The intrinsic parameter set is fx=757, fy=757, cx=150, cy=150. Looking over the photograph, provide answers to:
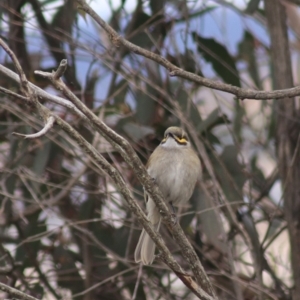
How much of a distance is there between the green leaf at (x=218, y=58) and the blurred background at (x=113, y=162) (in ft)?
0.03

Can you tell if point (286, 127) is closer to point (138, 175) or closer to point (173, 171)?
point (173, 171)

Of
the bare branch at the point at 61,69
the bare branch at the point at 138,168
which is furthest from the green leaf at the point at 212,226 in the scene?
the bare branch at the point at 61,69

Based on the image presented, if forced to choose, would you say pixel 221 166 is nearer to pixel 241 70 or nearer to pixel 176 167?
pixel 176 167

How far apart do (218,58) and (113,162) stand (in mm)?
1136

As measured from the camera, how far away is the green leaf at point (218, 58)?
532cm

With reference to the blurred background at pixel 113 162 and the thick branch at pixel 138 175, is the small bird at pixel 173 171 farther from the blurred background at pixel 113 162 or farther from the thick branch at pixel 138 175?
the thick branch at pixel 138 175

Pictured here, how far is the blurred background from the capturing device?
4.98 metres

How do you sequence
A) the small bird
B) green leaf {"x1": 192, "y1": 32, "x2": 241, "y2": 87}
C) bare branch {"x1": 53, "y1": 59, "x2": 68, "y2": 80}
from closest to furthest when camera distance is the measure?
1. bare branch {"x1": 53, "y1": 59, "x2": 68, "y2": 80}
2. the small bird
3. green leaf {"x1": 192, "y1": 32, "x2": 241, "y2": 87}

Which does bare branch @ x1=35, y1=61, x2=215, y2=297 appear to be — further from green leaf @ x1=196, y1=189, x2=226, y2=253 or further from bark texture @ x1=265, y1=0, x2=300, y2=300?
bark texture @ x1=265, y1=0, x2=300, y2=300

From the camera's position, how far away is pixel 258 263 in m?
4.48

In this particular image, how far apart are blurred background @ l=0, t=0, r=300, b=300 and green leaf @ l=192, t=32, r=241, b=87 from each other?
10 mm

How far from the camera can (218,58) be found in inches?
212

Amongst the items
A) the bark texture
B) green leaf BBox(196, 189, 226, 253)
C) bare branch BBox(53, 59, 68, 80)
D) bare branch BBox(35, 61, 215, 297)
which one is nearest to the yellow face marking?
green leaf BBox(196, 189, 226, 253)

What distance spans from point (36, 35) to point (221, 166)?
6.24ft
